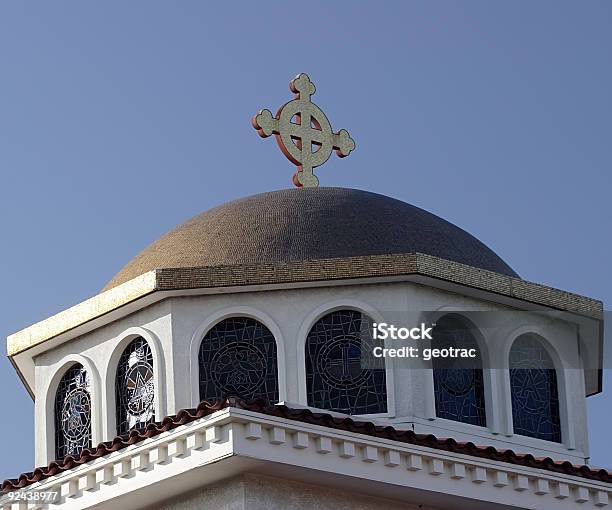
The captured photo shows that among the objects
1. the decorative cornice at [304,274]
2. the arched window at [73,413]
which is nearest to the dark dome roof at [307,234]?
the decorative cornice at [304,274]

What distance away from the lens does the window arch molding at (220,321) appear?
1677cm

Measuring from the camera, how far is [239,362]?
16938 mm

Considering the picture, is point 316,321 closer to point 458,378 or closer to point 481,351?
point 458,378

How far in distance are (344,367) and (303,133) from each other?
3.95 m

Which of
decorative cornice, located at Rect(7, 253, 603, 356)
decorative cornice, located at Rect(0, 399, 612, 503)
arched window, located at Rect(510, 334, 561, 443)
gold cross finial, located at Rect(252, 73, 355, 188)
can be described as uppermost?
gold cross finial, located at Rect(252, 73, 355, 188)

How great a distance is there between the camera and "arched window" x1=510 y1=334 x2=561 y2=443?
17.6 meters

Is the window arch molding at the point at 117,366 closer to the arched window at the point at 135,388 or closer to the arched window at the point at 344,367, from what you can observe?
the arched window at the point at 135,388

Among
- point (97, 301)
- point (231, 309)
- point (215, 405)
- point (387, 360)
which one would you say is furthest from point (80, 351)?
point (215, 405)

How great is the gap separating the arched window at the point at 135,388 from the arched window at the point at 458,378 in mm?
2776

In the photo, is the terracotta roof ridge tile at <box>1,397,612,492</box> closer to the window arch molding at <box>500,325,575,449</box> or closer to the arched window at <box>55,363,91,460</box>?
the window arch molding at <box>500,325,575,449</box>

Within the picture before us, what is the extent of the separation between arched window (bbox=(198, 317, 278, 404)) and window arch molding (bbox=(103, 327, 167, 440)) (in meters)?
0.42

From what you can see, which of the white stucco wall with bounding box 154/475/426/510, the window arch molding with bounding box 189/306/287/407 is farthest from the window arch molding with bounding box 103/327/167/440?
the white stucco wall with bounding box 154/475/426/510

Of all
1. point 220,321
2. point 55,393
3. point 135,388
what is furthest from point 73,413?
point 220,321

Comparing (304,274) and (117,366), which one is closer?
(304,274)
